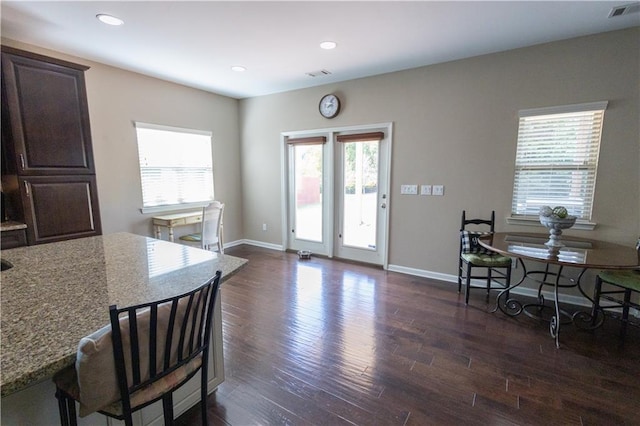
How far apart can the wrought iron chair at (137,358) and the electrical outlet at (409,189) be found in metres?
3.15

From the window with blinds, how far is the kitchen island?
3201 millimetres

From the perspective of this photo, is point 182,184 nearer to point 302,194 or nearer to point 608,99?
point 302,194

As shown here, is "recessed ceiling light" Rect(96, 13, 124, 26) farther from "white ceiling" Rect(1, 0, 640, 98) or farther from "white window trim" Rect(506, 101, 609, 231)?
"white window trim" Rect(506, 101, 609, 231)

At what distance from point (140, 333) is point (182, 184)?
4.02 meters

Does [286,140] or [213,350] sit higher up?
[286,140]

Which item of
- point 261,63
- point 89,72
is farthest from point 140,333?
point 89,72

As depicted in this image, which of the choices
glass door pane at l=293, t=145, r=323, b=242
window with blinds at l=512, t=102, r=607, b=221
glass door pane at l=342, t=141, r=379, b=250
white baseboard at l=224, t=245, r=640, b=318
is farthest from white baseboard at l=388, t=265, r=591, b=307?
glass door pane at l=293, t=145, r=323, b=242

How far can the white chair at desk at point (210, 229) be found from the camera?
3977 millimetres

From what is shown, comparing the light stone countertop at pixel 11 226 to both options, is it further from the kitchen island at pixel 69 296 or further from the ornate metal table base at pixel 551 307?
the ornate metal table base at pixel 551 307

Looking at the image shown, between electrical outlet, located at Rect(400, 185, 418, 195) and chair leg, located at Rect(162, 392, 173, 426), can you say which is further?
electrical outlet, located at Rect(400, 185, 418, 195)

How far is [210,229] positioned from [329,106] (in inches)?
98.3

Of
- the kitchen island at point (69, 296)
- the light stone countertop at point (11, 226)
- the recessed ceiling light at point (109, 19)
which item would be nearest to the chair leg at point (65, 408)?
the kitchen island at point (69, 296)

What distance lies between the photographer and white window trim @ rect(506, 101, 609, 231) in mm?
2830

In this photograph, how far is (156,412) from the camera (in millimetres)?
1492
